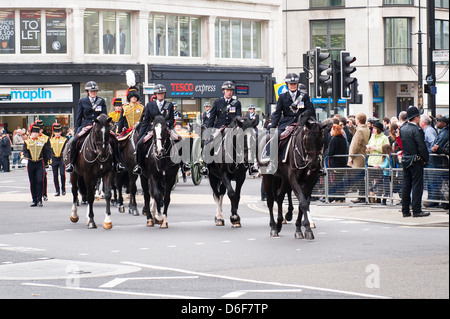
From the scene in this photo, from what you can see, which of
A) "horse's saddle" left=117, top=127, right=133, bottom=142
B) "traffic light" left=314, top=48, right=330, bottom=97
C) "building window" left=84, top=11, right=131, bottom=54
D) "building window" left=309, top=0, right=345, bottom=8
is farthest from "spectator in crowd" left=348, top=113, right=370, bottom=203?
"building window" left=309, top=0, right=345, bottom=8

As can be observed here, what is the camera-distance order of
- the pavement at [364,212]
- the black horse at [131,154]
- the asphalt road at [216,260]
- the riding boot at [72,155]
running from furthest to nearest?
the black horse at [131,154]
the riding boot at [72,155]
the pavement at [364,212]
the asphalt road at [216,260]

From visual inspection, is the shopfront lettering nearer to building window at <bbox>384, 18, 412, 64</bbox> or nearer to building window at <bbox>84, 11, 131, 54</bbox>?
building window at <bbox>84, 11, 131, 54</bbox>

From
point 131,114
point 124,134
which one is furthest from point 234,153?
point 131,114

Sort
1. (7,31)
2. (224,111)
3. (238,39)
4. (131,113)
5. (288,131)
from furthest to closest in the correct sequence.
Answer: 1. (238,39)
2. (7,31)
3. (131,113)
4. (224,111)
5. (288,131)

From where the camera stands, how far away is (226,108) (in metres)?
17.5

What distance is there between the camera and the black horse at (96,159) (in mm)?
17578

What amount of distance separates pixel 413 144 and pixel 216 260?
633 centimetres

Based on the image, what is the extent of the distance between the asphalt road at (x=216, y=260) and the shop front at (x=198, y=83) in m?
33.5

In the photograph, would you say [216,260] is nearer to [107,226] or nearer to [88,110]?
[107,226]

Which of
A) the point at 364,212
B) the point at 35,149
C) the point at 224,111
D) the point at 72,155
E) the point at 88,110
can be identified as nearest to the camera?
the point at 224,111

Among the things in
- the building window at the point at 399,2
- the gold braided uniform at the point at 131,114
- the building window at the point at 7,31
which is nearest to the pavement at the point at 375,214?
the gold braided uniform at the point at 131,114

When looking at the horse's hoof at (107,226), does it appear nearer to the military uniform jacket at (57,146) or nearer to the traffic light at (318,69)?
the traffic light at (318,69)

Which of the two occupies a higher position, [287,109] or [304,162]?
[287,109]

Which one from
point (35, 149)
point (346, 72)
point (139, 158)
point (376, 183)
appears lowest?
point (376, 183)
